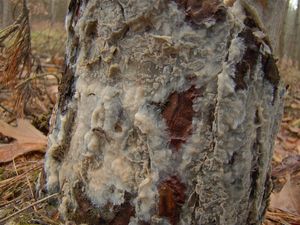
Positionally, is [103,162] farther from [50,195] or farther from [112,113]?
[50,195]

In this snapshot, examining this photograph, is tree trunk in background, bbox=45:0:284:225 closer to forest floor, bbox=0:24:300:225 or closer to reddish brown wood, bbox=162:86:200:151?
reddish brown wood, bbox=162:86:200:151

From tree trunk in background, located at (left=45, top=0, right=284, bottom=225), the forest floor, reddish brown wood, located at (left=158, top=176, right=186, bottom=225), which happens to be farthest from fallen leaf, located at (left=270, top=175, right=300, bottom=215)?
reddish brown wood, located at (left=158, top=176, right=186, bottom=225)

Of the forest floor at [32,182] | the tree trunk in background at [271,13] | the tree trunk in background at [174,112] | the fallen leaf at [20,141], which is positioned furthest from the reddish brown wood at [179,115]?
the fallen leaf at [20,141]

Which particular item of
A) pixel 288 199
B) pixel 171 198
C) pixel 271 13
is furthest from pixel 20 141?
pixel 271 13

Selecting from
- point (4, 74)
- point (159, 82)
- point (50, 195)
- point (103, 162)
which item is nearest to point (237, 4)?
point (159, 82)

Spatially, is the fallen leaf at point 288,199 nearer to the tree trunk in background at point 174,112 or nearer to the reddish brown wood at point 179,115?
the tree trunk in background at point 174,112

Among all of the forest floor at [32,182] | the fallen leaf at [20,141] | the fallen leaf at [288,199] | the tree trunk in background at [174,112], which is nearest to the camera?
the tree trunk in background at [174,112]
